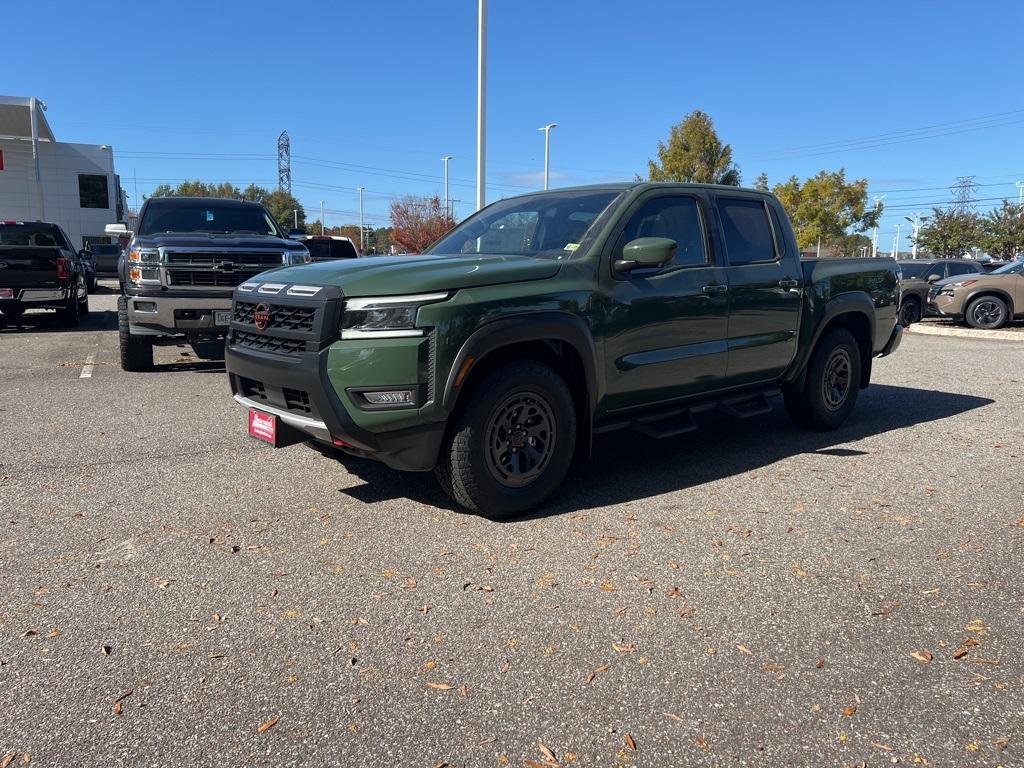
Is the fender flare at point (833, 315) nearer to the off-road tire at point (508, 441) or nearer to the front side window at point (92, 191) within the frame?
the off-road tire at point (508, 441)

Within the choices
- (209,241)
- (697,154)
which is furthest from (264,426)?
(697,154)

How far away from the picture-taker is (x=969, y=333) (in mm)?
15180

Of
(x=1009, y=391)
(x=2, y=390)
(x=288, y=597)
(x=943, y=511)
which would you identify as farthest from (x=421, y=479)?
(x=1009, y=391)

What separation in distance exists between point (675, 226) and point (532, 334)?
1663 mm

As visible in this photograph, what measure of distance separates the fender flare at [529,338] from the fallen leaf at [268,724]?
1808mm

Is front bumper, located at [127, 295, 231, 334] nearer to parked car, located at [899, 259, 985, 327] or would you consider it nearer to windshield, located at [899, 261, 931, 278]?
parked car, located at [899, 259, 985, 327]

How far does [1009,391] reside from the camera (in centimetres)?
880

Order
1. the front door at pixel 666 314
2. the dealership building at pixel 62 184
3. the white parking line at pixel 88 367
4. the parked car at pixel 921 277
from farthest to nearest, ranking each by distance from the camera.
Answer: the dealership building at pixel 62 184 → the parked car at pixel 921 277 → the white parking line at pixel 88 367 → the front door at pixel 666 314

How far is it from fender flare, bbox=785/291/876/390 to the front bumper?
19.5 ft

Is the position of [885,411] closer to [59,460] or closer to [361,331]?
[361,331]

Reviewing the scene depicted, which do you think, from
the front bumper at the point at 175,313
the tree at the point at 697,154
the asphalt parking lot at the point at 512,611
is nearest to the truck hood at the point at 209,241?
the front bumper at the point at 175,313

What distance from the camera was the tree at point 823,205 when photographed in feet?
134

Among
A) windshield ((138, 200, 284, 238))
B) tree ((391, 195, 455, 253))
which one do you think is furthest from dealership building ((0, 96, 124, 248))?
windshield ((138, 200, 284, 238))

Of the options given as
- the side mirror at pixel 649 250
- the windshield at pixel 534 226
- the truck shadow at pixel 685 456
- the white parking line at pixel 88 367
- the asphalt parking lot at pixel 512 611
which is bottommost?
the asphalt parking lot at pixel 512 611
